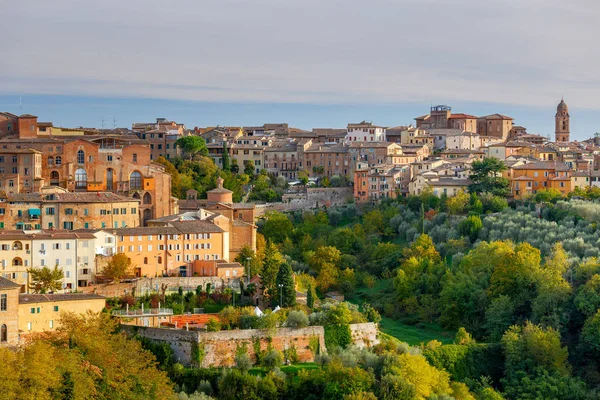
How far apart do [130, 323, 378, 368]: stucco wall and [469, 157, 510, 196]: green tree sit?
26.5 meters

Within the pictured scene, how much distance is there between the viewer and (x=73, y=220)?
5412cm

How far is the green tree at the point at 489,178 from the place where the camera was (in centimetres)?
7031

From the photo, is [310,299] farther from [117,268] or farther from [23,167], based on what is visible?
[23,167]

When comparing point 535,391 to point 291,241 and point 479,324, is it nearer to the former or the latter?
point 479,324

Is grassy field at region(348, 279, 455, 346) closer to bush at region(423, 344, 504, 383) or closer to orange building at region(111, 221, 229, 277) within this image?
bush at region(423, 344, 504, 383)

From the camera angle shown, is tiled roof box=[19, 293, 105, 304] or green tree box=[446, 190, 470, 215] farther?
green tree box=[446, 190, 470, 215]

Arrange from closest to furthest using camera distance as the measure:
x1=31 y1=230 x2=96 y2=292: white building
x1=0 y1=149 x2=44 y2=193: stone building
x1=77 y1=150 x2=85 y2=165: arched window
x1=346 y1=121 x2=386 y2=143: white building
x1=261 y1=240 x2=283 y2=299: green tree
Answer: x1=31 y1=230 x2=96 y2=292: white building < x1=261 y1=240 x2=283 y2=299: green tree < x1=0 y1=149 x2=44 y2=193: stone building < x1=77 y1=150 x2=85 y2=165: arched window < x1=346 y1=121 x2=386 y2=143: white building

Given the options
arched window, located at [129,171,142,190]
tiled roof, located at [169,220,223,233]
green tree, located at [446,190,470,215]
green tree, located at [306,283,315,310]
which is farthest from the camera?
green tree, located at [446,190,470,215]

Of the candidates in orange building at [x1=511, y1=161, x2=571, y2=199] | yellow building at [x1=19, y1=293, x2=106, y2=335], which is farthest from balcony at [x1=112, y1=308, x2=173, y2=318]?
orange building at [x1=511, y1=161, x2=571, y2=199]

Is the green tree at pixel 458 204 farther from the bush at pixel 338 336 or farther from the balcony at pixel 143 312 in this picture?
the balcony at pixel 143 312

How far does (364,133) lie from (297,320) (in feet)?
140

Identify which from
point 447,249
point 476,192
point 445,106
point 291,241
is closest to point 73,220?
point 291,241

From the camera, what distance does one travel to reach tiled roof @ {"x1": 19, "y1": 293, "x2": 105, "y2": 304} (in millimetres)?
43812

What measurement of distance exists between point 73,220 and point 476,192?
26.9m
